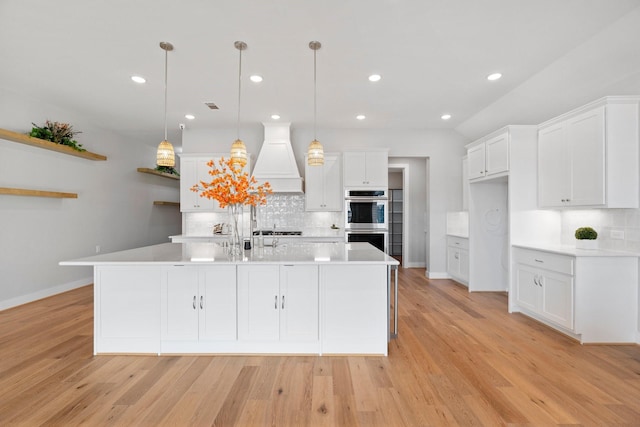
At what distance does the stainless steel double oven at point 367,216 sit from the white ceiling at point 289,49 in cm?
146

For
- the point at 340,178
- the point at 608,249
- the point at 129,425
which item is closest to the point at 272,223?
the point at 340,178

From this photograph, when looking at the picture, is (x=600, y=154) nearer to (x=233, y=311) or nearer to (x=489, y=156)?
(x=489, y=156)

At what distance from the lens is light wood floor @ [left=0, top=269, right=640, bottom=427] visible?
6.02 ft

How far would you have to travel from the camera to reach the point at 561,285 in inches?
121

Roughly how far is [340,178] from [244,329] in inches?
134

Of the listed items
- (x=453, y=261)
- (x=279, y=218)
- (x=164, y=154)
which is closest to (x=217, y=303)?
(x=164, y=154)

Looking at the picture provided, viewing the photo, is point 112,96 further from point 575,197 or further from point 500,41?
point 575,197

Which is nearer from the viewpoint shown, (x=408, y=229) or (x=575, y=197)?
(x=575, y=197)

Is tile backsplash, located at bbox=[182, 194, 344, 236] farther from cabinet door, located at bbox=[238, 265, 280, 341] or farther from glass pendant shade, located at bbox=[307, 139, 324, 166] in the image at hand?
cabinet door, located at bbox=[238, 265, 280, 341]

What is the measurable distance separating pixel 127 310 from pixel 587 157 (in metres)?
4.53

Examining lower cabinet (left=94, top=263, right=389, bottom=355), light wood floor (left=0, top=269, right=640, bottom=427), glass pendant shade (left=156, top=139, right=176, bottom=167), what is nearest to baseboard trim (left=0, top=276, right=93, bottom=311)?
light wood floor (left=0, top=269, right=640, bottom=427)

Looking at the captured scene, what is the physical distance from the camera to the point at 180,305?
261 cm

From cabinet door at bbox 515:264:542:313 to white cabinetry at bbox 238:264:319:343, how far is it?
256 cm

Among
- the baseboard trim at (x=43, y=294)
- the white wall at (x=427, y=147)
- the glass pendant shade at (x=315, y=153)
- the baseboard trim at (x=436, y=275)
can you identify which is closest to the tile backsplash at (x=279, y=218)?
the white wall at (x=427, y=147)
